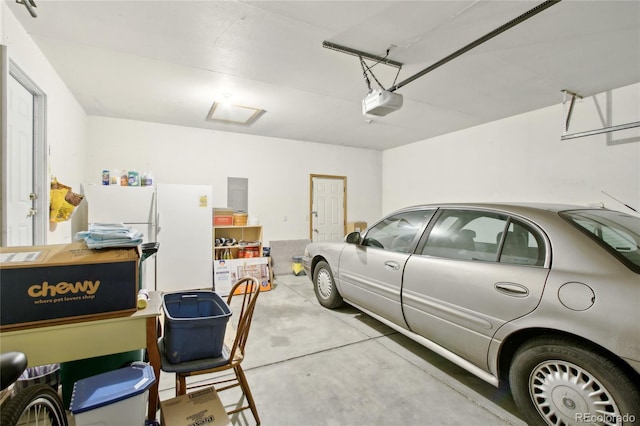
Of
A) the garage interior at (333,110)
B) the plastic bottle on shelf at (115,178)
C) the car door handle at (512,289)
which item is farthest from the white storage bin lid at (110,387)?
the plastic bottle on shelf at (115,178)

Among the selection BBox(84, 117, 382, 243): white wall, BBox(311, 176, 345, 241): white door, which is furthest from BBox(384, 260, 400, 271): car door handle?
BBox(311, 176, 345, 241): white door

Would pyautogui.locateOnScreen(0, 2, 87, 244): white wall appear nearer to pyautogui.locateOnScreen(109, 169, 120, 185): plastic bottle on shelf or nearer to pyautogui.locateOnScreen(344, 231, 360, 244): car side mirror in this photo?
pyautogui.locateOnScreen(109, 169, 120, 185): plastic bottle on shelf

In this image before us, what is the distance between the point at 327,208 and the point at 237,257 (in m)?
2.36

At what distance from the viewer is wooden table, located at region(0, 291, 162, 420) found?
123 centimetres

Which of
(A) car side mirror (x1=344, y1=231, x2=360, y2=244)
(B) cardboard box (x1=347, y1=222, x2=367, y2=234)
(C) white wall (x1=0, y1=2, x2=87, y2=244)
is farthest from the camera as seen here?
(B) cardboard box (x1=347, y1=222, x2=367, y2=234)

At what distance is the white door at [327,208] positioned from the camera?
6.32 meters

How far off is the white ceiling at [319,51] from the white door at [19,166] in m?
0.57

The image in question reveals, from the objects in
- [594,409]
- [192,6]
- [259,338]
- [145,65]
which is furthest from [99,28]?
[594,409]

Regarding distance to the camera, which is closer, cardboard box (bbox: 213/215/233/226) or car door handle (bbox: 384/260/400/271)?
car door handle (bbox: 384/260/400/271)

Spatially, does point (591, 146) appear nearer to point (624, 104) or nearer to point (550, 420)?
point (624, 104)

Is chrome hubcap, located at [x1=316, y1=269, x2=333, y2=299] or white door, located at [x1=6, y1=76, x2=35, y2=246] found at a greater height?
white door, located at [x1=6, y1=76, x2=35, y2=246]

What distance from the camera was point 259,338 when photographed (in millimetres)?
2908

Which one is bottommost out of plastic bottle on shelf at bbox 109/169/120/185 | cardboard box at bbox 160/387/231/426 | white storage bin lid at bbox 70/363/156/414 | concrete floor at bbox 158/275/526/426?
concrete floor at bbox 158/275/526/426

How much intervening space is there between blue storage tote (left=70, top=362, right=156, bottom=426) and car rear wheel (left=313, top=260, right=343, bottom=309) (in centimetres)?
234
